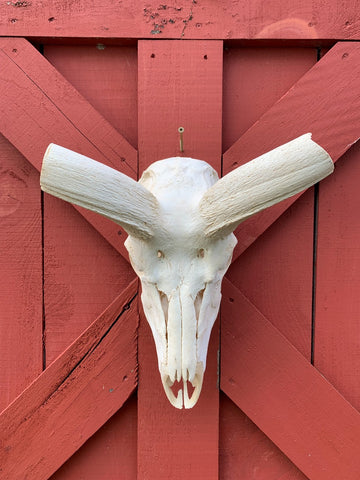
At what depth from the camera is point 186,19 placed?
3.59ft

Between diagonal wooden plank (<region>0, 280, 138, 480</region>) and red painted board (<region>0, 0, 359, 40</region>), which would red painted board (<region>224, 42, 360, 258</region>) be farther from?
diagonal wooden plank (<region>0, 280, 138, 480</region>)

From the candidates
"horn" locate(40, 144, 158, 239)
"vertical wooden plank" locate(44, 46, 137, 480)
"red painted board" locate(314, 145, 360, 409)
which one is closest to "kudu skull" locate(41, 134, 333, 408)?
"horn" locate(40, 144, 158, 239)

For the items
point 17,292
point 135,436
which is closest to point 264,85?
point 17,292

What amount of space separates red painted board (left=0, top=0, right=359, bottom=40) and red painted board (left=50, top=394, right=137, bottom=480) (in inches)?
40.3

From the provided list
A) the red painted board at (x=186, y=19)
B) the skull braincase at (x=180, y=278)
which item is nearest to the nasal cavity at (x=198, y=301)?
the skull braincase at (x=180, y=278)

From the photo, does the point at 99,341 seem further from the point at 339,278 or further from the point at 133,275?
the point at 339,278

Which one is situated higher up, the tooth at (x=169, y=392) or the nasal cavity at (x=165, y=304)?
the nasal cavity at (x=165, y=304)

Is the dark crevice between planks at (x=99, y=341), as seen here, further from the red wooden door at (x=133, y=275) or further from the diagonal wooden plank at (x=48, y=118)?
the diagonal wooden plank at (x=48, y=118)

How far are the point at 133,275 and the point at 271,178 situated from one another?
0.56 meters

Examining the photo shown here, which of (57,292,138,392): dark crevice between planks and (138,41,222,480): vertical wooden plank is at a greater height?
(138,41,222,480): vertical wooden plank

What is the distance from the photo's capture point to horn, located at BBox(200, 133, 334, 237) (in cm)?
69

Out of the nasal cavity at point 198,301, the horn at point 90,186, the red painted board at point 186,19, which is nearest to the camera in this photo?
the horn at point 90,186

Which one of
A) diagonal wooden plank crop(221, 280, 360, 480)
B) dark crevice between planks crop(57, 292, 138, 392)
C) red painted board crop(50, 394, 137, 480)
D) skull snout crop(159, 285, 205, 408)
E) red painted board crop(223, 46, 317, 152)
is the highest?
red painted board crop(223, 46, 317, 152)

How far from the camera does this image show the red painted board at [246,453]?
3.83 feet
